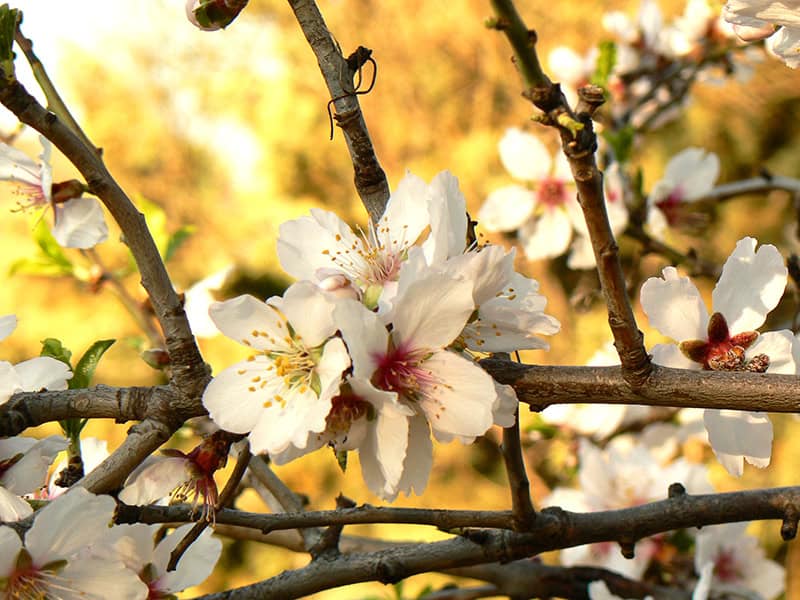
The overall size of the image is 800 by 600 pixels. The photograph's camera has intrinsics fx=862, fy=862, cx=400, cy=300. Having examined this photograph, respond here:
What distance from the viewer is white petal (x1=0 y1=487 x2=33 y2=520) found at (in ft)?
1.52

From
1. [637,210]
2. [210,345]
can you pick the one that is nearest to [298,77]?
[210,345]

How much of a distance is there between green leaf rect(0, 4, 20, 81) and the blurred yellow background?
2543mm

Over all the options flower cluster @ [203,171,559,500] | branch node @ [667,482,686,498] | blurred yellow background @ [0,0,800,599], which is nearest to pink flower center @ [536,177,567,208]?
branch node @ [667,482,686,498]

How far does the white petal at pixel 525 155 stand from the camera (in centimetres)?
111

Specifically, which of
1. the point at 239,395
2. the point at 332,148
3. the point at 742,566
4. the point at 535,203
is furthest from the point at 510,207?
the point at 332,148

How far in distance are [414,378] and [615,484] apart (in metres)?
0.68

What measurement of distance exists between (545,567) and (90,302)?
358 cm

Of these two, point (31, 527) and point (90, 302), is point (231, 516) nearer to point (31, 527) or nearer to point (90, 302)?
point (31, 527)

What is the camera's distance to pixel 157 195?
13.6ft

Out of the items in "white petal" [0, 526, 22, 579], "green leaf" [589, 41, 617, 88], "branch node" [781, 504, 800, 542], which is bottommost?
"white petal" [0, 526, 22, 579]

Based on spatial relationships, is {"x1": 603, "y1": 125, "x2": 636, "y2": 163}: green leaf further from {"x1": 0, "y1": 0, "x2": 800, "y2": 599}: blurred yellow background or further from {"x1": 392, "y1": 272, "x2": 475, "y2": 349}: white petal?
{"x1": 0, "y1": 0, "x2": 800, "y2": 599}: blurred yellow background

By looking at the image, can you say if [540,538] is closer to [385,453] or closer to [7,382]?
[385,453]

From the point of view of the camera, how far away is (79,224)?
2.15 ft

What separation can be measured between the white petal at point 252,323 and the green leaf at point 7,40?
15 cm
